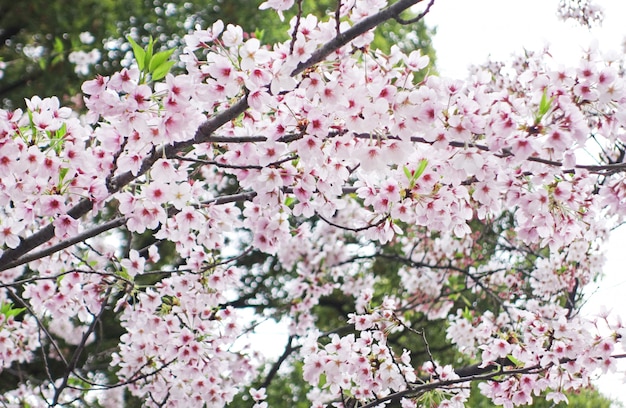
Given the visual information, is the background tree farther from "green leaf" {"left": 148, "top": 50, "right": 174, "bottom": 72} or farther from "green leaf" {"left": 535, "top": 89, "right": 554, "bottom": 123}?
"green leaf" {"left": 535, "top": 89, "right": 554, "bottom": 123}

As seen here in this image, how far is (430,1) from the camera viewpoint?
1.98 metres

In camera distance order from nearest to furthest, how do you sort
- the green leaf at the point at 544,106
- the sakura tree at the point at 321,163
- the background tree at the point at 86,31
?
1. the green leaf at the point at 544,106
2. the sakura tree at the point at 321,163
3. the background tree at the point at 86,31

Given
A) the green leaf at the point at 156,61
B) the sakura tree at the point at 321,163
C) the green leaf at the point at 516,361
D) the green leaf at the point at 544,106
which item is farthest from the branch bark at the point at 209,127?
the green leaf at the point at 516,361

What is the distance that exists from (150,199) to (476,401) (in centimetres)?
848

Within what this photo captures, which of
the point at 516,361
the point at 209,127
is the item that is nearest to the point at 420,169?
the point at 209,127

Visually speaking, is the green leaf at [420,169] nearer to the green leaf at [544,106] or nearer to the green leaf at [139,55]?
the green leaf at [544,106]

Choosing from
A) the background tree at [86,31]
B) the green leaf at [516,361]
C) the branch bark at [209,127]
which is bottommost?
the green leaf at [516,361]

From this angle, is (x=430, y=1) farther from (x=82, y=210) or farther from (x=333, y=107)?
(x=82, y=210)

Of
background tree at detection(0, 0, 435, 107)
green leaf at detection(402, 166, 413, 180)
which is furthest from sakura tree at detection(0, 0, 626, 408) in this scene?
background tree at detection(0, 0, 435, 107)

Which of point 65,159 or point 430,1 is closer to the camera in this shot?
point 430,1

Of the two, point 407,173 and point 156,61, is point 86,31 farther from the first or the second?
point 407,173

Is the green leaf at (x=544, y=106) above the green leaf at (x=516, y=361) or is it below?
above

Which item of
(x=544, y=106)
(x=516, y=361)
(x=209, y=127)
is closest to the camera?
(x=544, y=106)

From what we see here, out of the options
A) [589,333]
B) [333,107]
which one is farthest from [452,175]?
[589,333]
